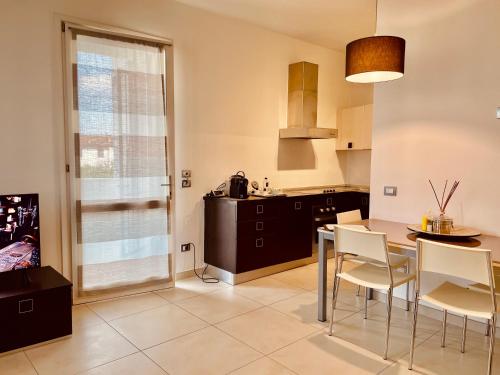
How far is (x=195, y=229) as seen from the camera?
163 inches

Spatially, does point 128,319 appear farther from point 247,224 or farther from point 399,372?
point 399,372

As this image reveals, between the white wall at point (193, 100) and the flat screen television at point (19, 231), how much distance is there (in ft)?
0.95

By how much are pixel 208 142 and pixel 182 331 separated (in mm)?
2047

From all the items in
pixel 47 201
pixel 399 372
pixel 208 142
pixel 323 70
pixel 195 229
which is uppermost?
pixel 323 70

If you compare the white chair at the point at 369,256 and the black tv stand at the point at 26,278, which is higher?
the white chair at the point at 369,256

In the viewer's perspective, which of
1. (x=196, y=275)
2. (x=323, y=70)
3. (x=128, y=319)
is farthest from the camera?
(x=323, y=70)

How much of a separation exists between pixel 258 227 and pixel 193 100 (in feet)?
4.96

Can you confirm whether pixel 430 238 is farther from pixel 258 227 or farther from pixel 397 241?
pixel 258 227

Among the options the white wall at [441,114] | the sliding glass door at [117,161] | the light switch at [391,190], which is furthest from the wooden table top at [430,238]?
the sliding glass door at [117,161]

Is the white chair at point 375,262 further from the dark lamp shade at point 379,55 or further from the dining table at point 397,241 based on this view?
the dark lamp shade at point 379,55

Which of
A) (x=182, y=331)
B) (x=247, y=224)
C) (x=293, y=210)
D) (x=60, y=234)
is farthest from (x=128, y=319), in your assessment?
(x=293, y=210)

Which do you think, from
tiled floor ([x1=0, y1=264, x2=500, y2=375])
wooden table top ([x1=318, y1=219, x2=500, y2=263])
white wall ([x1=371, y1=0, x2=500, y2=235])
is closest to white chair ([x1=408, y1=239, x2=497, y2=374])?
wooden table top ([x1=318, y1=219, x2=500, y2=263])

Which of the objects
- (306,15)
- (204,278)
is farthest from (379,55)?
(204,278)

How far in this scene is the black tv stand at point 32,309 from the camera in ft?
8.23
